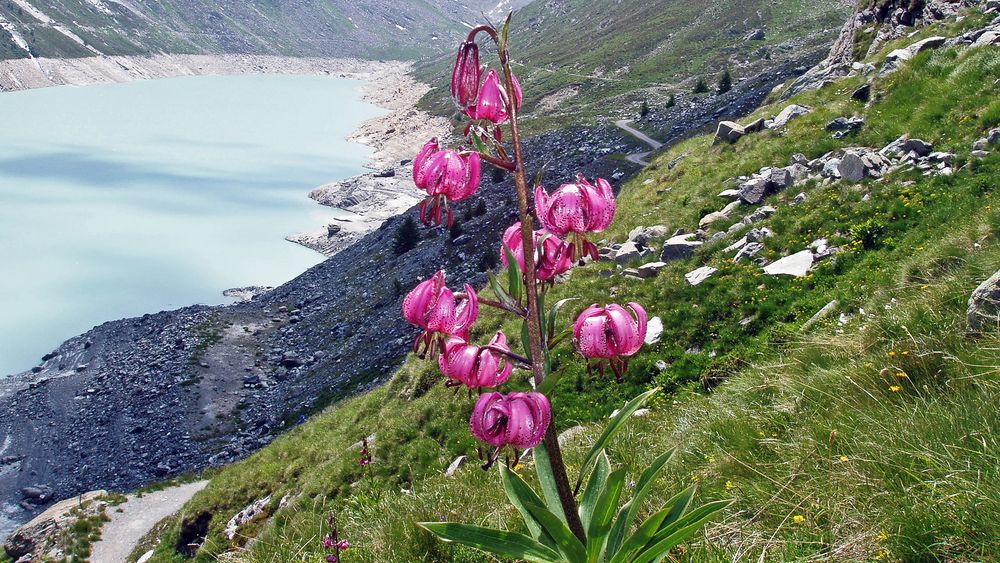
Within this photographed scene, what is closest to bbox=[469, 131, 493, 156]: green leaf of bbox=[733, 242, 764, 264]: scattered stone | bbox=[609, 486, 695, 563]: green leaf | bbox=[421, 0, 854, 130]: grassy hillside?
bbox=[609, 486, 695, 563]: green leaf

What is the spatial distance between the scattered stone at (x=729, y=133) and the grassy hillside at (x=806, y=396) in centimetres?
189

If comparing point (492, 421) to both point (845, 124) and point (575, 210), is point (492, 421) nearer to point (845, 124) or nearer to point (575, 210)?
point (575, 210)

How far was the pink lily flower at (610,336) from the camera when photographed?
1.83 m

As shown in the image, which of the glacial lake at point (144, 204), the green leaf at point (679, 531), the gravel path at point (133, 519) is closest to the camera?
the green leaf at point (679, 531)

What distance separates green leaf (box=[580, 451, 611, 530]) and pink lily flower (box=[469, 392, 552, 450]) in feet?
1.57

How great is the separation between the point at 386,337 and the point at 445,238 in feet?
25.9

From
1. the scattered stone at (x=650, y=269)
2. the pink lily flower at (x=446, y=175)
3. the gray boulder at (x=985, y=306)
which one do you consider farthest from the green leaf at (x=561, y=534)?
the scattered stone at (x=650, y=269)

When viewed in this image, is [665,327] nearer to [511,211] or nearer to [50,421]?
[511,211]

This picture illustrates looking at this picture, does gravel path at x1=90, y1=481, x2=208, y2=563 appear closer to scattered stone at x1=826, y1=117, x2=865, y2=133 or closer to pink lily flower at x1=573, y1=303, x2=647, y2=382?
scattered stone at x1=826, y1=117, x2=865, y2=133

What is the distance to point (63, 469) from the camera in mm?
21969

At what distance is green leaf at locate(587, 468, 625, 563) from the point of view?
1896mm

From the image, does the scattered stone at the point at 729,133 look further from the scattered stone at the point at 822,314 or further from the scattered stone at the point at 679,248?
the scattered stone at the point at 822,314

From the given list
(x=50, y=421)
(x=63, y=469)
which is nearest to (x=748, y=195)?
(x=63, y=469)

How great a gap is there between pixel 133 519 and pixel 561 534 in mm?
19549
